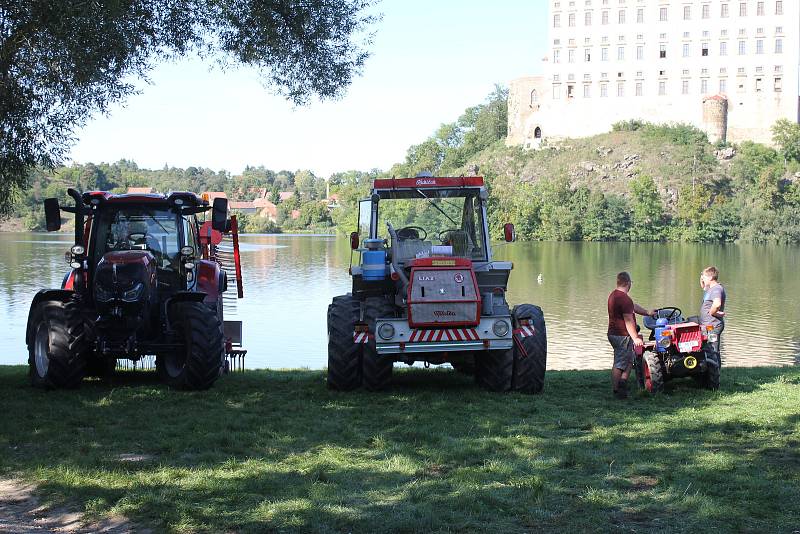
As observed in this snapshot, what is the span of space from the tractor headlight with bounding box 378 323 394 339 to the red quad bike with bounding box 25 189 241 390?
1.86 metres

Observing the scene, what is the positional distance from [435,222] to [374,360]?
2165 mm

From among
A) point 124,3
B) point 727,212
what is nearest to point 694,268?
point 727,212

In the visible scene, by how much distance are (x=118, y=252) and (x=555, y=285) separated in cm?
3494

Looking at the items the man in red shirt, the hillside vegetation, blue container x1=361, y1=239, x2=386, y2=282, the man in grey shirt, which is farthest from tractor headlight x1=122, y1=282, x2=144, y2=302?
the hillside vegetation

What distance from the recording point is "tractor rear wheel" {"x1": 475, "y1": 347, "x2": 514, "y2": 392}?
1160cm

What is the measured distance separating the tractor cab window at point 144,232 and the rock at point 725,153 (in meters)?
104

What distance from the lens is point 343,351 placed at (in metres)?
11.6

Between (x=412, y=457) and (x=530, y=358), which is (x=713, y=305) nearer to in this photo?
(x=530, y=358)

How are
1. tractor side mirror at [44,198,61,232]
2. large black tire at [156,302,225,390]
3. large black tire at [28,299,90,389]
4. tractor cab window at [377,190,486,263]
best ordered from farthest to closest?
tractor cab window at [377,190,486,263], tractor side mirror at [44,198,61,232], large black tire at [156,302,225,390], large black tire at [28,299,90,389]

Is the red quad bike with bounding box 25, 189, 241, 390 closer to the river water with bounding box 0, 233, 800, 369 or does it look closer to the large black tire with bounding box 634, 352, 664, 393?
the large black tire with bounding box 634, 352, 664, 393

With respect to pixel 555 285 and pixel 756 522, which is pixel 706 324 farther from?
pixel 555 285

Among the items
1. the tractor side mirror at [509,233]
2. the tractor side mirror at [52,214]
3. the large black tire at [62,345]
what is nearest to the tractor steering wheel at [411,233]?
the tractor side mirror at [509,233]

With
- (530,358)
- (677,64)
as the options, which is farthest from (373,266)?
(677,64)

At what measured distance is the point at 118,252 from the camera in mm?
11781
